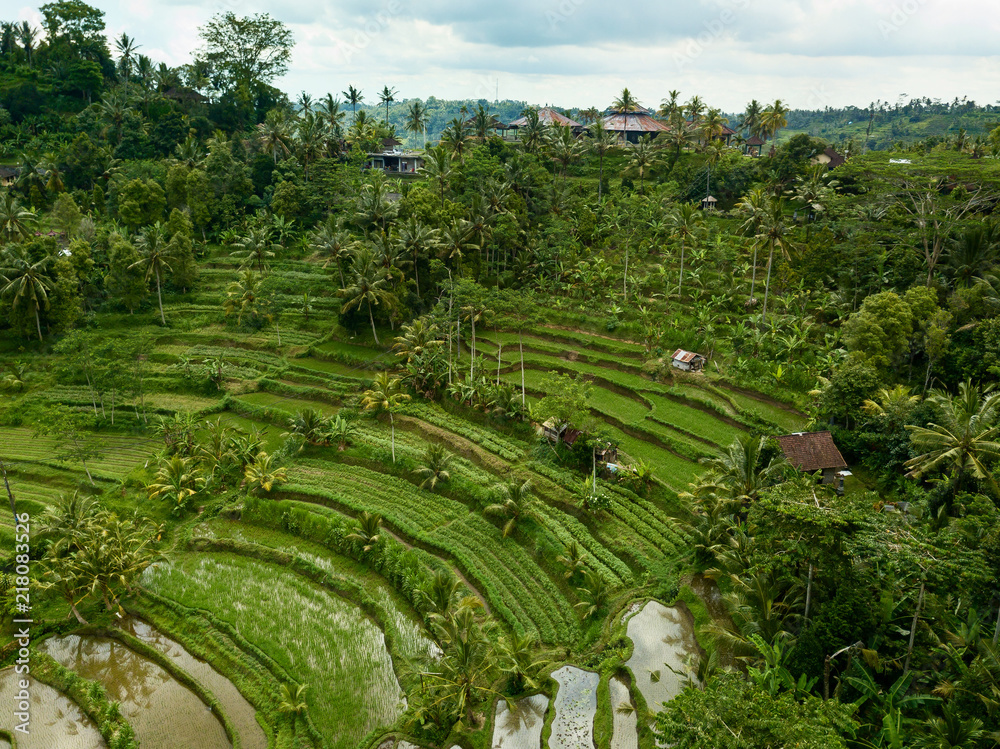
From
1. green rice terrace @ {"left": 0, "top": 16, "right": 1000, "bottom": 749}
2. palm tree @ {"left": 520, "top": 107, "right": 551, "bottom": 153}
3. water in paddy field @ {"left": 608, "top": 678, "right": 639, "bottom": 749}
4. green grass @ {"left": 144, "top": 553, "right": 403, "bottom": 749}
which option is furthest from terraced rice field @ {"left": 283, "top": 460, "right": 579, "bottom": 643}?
palm tree @ {"left": 520, "top": 107, "right": 551, "bottom": 153}

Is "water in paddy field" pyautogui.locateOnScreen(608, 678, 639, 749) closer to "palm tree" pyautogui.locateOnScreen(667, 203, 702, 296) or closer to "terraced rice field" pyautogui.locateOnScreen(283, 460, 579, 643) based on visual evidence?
"terraced rice field" pyautogui.locateOnScreen(283, 460, 579, 643)

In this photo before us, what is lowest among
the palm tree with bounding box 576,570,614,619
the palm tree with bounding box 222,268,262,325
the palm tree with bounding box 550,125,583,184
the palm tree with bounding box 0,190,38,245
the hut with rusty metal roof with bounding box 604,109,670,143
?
the palm tree with bounding box 576,570,614,619

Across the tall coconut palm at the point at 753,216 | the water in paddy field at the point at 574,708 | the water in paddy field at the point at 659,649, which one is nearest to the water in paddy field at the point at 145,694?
the water in paddy field at the point at 574,708

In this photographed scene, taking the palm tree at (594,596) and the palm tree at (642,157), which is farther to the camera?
the palm tree at (642,157)

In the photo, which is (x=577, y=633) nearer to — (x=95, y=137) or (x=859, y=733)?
(x=859, y=733)

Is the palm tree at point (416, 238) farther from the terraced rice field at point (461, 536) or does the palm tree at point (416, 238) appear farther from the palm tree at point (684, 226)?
the terraced rice field at point (461, 536)

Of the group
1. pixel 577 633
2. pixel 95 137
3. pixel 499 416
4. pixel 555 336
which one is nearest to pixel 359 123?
pixel 95 137
